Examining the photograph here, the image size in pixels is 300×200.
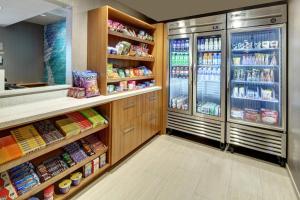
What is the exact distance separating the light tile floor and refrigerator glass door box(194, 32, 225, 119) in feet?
2.31

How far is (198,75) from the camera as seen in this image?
3.14 metres

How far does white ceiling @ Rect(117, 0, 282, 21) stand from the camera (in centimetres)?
252

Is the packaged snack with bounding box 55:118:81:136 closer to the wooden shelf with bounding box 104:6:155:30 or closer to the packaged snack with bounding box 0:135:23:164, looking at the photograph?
the packaged snack with bounding box 0:135:23:164

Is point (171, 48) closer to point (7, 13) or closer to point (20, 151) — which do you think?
point (20, 151)

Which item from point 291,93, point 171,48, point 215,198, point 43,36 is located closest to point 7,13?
point 43,36

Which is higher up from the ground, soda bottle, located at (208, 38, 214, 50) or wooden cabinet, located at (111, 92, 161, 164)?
soda bottle, located at (208, 38, 214, 50)

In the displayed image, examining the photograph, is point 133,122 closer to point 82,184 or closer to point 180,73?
point 82,184

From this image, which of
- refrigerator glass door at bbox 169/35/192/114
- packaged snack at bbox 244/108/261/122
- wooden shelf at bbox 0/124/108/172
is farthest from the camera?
refrigerator glass door at bbox 169/35/192/114

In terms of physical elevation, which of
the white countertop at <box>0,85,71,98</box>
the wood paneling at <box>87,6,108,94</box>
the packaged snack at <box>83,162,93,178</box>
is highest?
the wood paneling at <box>87,6,108,94</box>

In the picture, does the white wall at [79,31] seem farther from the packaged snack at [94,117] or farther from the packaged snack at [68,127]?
the packaged snack at [68,127]

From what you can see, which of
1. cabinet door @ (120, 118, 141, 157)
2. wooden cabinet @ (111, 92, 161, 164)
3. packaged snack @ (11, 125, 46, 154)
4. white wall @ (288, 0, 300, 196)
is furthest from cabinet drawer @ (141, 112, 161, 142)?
white wall @ (288, 0, 300, 196)

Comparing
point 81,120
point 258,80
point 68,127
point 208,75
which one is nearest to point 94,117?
point 81,120

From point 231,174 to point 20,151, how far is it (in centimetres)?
219

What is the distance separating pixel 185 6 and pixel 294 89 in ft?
5.82
